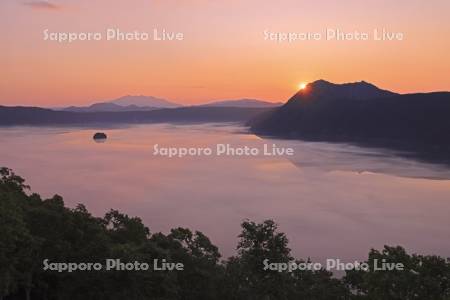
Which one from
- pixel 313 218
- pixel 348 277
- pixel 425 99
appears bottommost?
pixel 313 218

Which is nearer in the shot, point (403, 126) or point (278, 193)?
point (278, 193)

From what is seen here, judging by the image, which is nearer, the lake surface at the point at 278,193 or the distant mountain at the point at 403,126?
the lake surface at the point at 278,193

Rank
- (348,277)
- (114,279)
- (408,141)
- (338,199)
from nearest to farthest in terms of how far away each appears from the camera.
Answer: (114,279)
(348,277)
(338,199)
(408,141)

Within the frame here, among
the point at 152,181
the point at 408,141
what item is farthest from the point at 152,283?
the point at 408,141

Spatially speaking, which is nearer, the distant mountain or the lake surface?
the lake surface

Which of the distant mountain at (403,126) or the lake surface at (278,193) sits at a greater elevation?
the distant mountain at (403,126)

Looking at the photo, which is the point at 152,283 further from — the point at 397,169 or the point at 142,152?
the point at 142,152

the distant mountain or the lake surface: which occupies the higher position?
the distant mountain

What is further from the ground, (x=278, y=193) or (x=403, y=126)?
(x=403, y=126)
